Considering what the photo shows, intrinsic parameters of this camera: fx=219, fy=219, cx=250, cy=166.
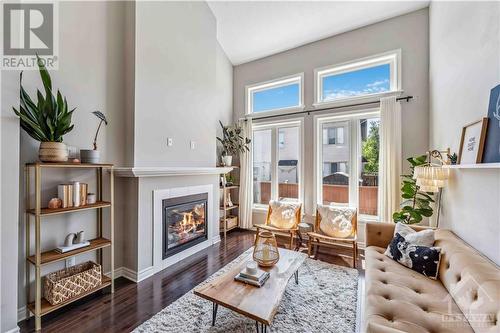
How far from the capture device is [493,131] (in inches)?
63.8

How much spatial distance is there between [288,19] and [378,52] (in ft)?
5.14

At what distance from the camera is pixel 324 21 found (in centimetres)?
362

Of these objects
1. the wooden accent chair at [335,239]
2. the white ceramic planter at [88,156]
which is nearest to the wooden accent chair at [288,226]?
the wooden accent chair at [335,239]

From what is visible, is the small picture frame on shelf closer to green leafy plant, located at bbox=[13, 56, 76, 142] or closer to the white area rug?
the white area rug

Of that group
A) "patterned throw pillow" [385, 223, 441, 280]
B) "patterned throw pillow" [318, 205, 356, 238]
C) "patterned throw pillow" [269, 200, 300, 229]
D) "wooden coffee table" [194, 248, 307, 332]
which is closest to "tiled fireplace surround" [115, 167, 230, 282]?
"wooden coffee table" [194, 248, 307, 332]

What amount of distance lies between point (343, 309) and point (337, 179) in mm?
2289

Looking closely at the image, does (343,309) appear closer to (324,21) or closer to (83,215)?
(83,215)

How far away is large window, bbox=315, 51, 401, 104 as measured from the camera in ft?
11.6

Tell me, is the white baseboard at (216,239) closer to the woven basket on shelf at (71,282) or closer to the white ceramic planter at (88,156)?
the woven basket on shelf at (71,282)

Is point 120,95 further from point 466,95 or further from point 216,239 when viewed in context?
point 466,95

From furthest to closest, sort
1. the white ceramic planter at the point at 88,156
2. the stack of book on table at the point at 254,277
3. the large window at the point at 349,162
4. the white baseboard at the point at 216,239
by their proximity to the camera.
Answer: the white baseboard at the point at 216,239, the large window at the point at 349,162, the white ceramic planter at the point at 88,156, the stack of book on table at the point at 254,277

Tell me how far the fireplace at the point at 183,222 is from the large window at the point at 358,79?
111 inches

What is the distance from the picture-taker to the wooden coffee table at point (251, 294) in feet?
4.92

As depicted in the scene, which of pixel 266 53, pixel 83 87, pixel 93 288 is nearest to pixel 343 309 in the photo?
pixel 93 288
